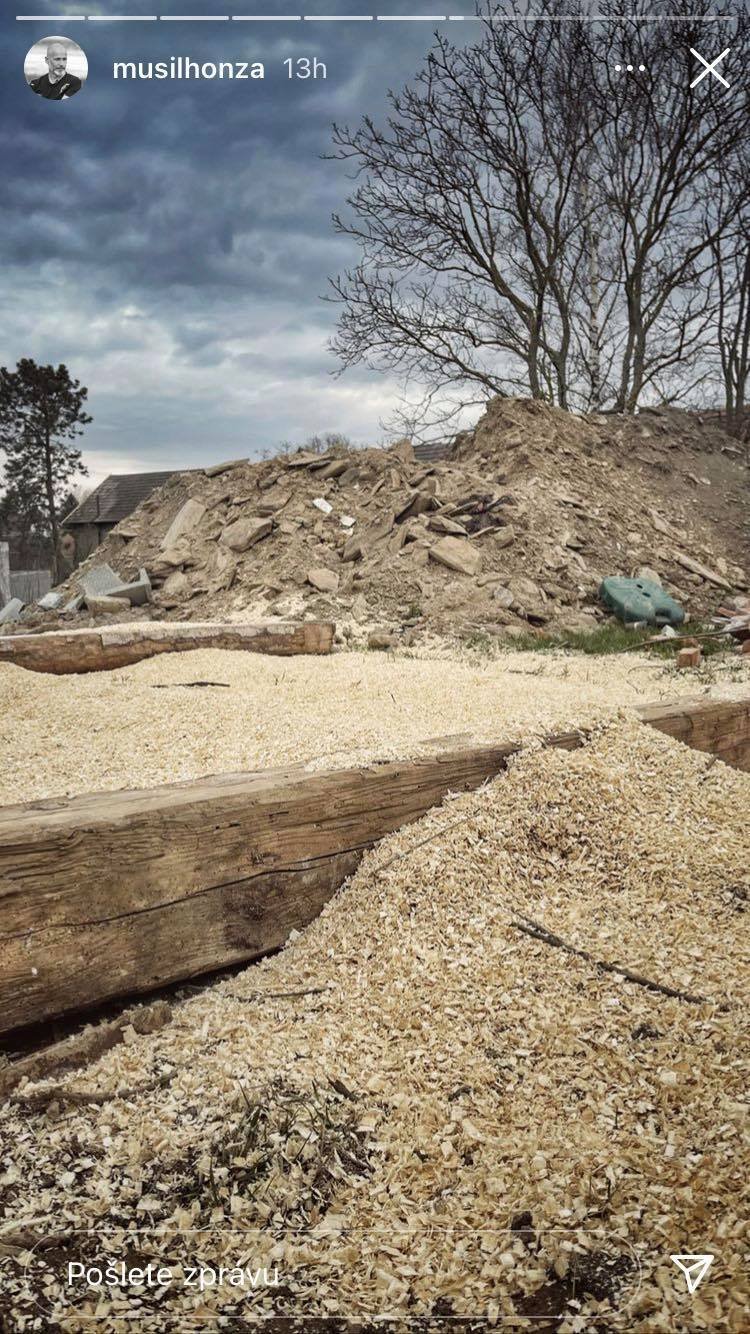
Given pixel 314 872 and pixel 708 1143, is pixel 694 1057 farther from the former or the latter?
pixel 314 872

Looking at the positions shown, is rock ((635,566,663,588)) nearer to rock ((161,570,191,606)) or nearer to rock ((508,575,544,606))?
rock ((508,575,544,606))

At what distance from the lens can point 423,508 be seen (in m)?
10.4

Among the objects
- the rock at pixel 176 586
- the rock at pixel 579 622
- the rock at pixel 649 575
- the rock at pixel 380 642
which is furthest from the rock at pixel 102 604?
the rock at pixel 649 575

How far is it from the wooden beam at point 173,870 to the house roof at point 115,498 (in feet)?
68.2

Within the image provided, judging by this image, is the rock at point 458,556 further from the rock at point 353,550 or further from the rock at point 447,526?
the rock at point 353,550

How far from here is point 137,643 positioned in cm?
547

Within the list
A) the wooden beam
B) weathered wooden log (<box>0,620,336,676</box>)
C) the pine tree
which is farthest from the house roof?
the wooden beam

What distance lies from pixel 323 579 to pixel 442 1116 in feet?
27.0

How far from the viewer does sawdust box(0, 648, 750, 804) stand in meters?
2.86

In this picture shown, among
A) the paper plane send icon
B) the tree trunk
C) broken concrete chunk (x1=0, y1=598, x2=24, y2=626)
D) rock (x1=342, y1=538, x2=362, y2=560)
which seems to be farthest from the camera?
the tree trunk

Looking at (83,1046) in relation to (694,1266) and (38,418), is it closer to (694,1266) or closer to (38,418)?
(694,1266)

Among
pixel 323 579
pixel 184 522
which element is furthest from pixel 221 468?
pixel 323 579

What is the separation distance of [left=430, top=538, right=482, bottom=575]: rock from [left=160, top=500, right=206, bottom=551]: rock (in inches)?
171

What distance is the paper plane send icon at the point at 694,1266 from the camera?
1.30 metres
